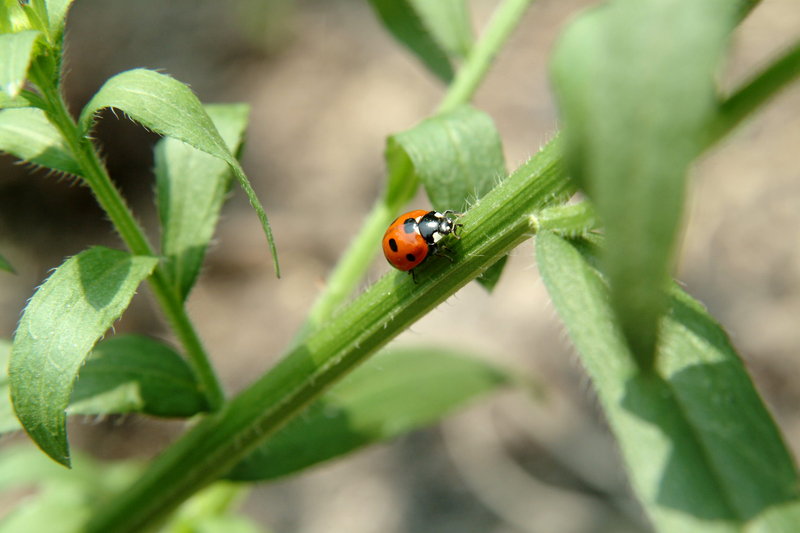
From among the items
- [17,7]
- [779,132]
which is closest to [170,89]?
[17,7]

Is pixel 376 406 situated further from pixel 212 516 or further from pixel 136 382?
pixel 136 382

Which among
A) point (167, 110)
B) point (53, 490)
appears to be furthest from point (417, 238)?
point (53, 490)

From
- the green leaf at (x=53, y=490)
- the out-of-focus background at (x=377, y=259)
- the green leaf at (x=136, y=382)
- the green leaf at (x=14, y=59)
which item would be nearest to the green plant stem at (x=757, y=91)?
the green leaf at (x=14, y=59)

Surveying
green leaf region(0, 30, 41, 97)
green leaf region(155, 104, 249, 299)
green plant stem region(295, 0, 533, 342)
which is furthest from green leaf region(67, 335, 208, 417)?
green leaf region(0, 30, 41, 97)

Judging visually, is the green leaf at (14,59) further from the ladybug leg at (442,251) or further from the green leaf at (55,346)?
the ladybug leg at (442,251)

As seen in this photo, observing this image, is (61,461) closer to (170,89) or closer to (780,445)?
(170,89)

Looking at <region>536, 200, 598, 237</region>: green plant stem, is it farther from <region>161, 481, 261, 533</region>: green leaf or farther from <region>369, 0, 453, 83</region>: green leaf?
<region>161, 481, 261, 533</region>: green leaf
